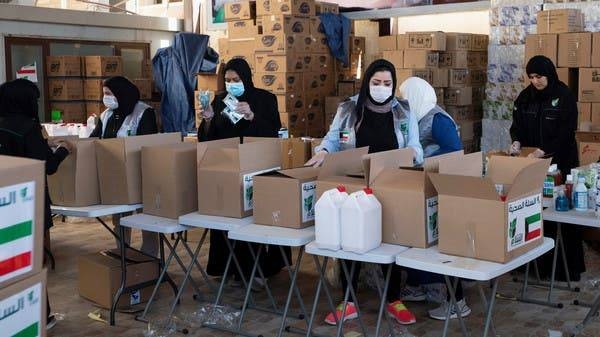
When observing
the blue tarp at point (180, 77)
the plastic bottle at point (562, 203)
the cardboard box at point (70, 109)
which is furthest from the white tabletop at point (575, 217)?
the cardboard box at point (70, 109)

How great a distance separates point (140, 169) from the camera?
3912mm

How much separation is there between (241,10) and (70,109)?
2.71 meters

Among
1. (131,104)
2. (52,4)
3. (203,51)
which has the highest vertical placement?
(52,4)

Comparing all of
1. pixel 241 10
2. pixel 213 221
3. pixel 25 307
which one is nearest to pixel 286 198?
pixel 213 221

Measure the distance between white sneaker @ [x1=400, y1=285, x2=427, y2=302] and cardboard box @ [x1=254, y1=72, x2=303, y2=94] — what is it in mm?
3925

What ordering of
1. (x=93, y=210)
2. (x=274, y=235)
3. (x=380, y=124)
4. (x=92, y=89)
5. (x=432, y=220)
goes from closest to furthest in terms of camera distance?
(x=432, y=220) → (x=274, y=235) → (x=93, y=210) → (x=380, y=124) → (x=92, y=89)

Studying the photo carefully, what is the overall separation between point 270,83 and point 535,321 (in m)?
4.56

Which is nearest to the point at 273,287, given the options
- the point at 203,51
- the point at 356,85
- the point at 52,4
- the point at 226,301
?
the point at 226,301

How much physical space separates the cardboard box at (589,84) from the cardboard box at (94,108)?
5.74 m

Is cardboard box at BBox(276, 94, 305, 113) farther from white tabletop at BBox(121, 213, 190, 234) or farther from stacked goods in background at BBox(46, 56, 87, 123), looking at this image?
white tabletop at BBox(121, 213, 190, 234)

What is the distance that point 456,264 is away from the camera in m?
2.72

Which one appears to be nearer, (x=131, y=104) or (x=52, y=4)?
(x=131, y=104)

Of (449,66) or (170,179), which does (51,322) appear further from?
(449,66)

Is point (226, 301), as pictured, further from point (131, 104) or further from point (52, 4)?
point (52, 4)
